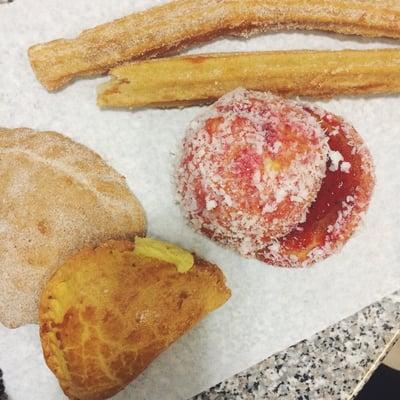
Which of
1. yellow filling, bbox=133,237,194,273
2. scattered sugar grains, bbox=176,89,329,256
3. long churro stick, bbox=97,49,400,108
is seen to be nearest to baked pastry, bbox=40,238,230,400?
yellow filling, bbox=133,237,194,273

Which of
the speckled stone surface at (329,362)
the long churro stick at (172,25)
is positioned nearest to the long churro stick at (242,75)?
the long churro stick at (172,25)

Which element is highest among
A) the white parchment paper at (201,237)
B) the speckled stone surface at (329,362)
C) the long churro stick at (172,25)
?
the long churro stick at (172,25)

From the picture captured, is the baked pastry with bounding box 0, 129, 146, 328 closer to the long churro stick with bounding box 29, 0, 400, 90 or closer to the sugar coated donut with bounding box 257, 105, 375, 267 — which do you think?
the long churro stick with bounding box 29, 0, 400, 90

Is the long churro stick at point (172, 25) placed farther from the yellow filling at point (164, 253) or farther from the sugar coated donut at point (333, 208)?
the yellow filling at point (164, 253)

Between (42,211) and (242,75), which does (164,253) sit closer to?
(42,211)

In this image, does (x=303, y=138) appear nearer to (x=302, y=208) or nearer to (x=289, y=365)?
(x=302, y=208)

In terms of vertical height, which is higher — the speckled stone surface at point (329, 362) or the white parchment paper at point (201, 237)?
the white parchment paper at point (201, 237)

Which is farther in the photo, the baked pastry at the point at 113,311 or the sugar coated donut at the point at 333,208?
the sugar coated donut at the point at 333,208

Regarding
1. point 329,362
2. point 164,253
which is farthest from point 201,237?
point 329,362
